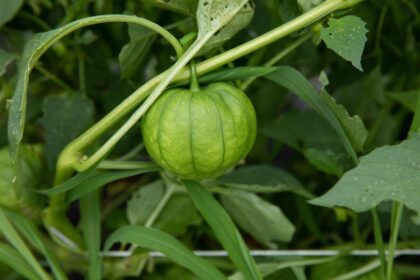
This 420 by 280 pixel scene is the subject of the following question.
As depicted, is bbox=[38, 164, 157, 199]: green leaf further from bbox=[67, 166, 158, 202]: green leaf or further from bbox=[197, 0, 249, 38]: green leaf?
bbox=[197, 0, 249, 38]: green leaf

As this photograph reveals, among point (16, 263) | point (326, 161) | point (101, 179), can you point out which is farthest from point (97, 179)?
point (326, 161)

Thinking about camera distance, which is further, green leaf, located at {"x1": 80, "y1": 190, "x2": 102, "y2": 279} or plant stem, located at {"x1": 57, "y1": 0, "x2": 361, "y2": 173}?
green leaf, located at {"x1": 80, "y1": 190, "x2": 102, "y2": 279}

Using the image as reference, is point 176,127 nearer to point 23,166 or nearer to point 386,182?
point 386,182

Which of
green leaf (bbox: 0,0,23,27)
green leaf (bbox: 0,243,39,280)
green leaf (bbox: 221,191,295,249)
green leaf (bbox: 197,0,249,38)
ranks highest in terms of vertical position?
green leaf (bbox: 0,0,23,27)

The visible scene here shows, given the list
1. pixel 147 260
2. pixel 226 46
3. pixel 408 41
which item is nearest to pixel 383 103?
pixel 408 41

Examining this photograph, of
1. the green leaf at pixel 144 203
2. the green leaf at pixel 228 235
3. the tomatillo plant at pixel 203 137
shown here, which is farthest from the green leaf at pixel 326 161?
the green leaf at pixel 144 203

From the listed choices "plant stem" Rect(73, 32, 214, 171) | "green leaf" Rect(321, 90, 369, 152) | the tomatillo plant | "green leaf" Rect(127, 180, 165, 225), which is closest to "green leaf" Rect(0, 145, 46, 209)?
the tomatillo plant
